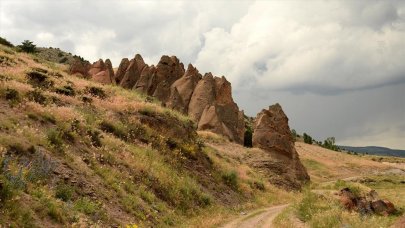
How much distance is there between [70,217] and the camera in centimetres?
1265

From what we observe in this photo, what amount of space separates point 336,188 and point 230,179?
27.8ft

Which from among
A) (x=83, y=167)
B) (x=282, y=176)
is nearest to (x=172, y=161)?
(x=83, y=167)

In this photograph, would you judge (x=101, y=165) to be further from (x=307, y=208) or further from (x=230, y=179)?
(x=230, y=179)

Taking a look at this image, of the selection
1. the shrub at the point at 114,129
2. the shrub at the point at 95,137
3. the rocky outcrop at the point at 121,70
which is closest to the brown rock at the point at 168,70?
the rocky outcrop at the point at 121,70

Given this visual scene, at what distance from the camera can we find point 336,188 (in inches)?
1093

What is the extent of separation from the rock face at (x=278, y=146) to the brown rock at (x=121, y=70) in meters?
35.5

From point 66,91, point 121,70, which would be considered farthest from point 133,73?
point 66,91

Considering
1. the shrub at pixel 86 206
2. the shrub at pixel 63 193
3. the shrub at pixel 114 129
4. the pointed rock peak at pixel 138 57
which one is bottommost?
the shrub at pixel 86 206

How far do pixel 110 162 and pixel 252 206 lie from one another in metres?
12.3

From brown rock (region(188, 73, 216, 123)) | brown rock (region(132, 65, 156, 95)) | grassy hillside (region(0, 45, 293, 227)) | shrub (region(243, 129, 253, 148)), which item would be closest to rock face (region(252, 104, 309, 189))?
grassy hillside (region(0, 45, 293, 227))

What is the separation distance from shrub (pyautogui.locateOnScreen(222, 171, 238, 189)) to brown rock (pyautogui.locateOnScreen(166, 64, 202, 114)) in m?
29.3

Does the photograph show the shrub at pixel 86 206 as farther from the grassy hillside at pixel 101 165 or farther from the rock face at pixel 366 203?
the rock face at pixel 366 203

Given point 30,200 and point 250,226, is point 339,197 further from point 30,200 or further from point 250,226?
point 30,200

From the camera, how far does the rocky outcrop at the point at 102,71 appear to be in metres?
64.8
